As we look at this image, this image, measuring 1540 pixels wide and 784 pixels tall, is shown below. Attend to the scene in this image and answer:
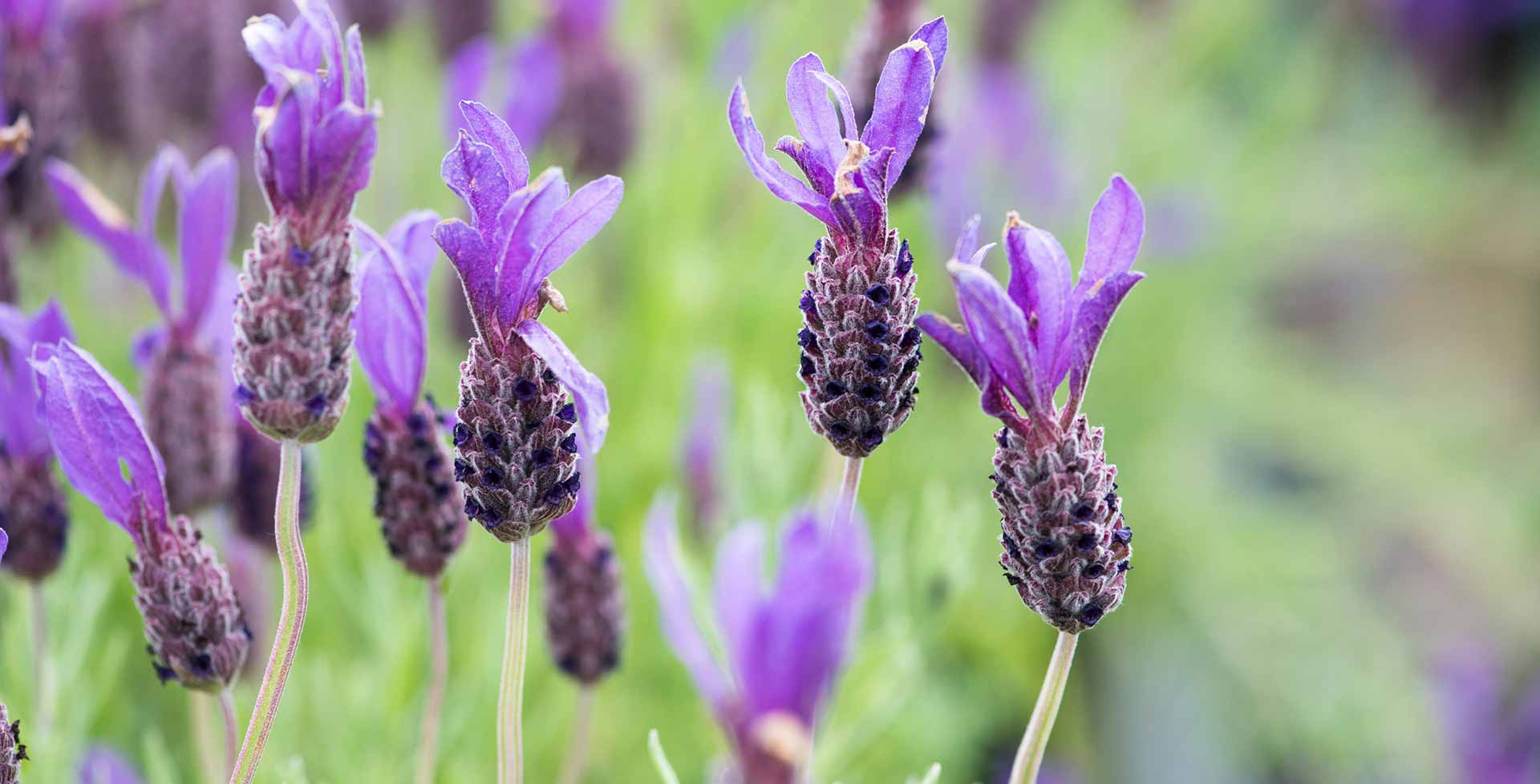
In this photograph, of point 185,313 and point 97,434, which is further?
point 185,313

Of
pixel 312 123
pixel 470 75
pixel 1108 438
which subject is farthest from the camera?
pixel 1108 438

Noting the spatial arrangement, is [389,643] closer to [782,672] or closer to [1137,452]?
[782,672]

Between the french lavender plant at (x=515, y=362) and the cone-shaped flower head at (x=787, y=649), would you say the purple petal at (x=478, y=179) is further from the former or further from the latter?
the cone-shaped flower head at (x=787, y=649)

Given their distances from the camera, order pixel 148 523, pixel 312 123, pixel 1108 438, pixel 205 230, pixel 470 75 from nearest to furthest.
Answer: pixel 312 123, pixel 148 523, pixel 205 230, pixel 470 75, pixel 1108 438

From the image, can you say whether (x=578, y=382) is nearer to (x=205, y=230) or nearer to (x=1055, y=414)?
(x=1055, y=414)

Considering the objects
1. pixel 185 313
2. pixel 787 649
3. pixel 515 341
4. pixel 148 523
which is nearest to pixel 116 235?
pixel 185 313

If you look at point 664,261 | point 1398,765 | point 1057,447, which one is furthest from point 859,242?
point 1398,765

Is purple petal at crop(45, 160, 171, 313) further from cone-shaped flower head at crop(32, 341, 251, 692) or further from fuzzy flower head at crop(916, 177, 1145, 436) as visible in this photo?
fuzzy flower head at crop(916, 177, 1145, 436)

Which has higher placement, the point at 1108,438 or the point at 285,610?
the point at 1108,438

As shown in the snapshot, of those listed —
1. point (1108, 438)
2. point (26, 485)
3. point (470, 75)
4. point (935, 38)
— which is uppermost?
point (1108, 438)
